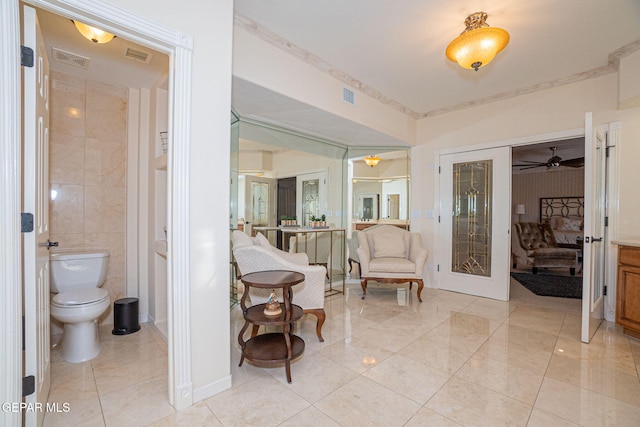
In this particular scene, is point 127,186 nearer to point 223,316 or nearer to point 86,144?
point 86,144

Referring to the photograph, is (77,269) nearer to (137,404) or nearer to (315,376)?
(137,404)

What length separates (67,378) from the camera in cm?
195

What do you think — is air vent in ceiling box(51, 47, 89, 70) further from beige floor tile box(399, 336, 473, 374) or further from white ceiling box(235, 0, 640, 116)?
beige floor tile box(399, 336, 473, 374)

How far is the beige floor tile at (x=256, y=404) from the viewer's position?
157 cm

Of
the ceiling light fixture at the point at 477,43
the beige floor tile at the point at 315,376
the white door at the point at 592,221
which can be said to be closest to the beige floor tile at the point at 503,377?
the beige floor tile at the point at 315,376

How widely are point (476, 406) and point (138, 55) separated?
3667 mm

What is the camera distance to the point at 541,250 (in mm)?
5660

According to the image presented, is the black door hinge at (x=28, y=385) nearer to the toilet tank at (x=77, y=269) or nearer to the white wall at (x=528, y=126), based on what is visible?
the toilet tank at (x=77, y=269)

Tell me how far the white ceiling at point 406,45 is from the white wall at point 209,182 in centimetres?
70

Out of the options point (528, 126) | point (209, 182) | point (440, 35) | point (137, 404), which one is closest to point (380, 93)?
point (440, 35)

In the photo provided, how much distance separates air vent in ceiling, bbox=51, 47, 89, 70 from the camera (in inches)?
93.7

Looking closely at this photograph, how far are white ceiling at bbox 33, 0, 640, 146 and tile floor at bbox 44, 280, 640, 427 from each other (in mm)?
2444

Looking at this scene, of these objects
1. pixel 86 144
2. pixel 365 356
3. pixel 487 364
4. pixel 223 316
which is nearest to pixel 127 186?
pixel 86 144

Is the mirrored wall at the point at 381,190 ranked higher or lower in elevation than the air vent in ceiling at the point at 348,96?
lower
